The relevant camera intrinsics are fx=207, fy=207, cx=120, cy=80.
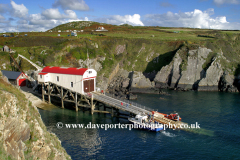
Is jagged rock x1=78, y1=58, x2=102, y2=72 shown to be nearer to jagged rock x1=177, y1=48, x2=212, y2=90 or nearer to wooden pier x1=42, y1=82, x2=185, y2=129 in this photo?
wooden pier x1=42, y1=82, x2=185, y2=129

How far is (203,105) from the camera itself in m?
56.8

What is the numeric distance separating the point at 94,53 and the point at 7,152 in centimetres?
6922

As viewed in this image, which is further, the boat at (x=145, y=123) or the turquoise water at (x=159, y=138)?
the boat at (x=145, y=123)

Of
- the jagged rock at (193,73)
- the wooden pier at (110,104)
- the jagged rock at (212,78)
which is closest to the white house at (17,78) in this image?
the wooden pier at (110,104)

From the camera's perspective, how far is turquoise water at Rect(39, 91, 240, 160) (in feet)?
102

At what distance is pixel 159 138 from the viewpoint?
119ft

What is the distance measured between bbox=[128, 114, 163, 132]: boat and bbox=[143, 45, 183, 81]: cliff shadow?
4802cm

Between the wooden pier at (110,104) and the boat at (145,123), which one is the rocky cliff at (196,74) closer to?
the wooden pier at (110,104)

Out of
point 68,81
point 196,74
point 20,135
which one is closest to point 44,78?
point 68,81

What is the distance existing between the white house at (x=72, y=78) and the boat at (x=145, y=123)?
51.5ft

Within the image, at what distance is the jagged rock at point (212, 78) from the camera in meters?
77.9

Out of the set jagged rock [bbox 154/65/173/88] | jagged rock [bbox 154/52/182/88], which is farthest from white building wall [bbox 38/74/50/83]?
jagged rock [bbox 154/65/173/88]

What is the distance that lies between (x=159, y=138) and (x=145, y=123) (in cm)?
480

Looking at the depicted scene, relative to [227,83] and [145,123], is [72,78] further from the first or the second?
[227,83]
